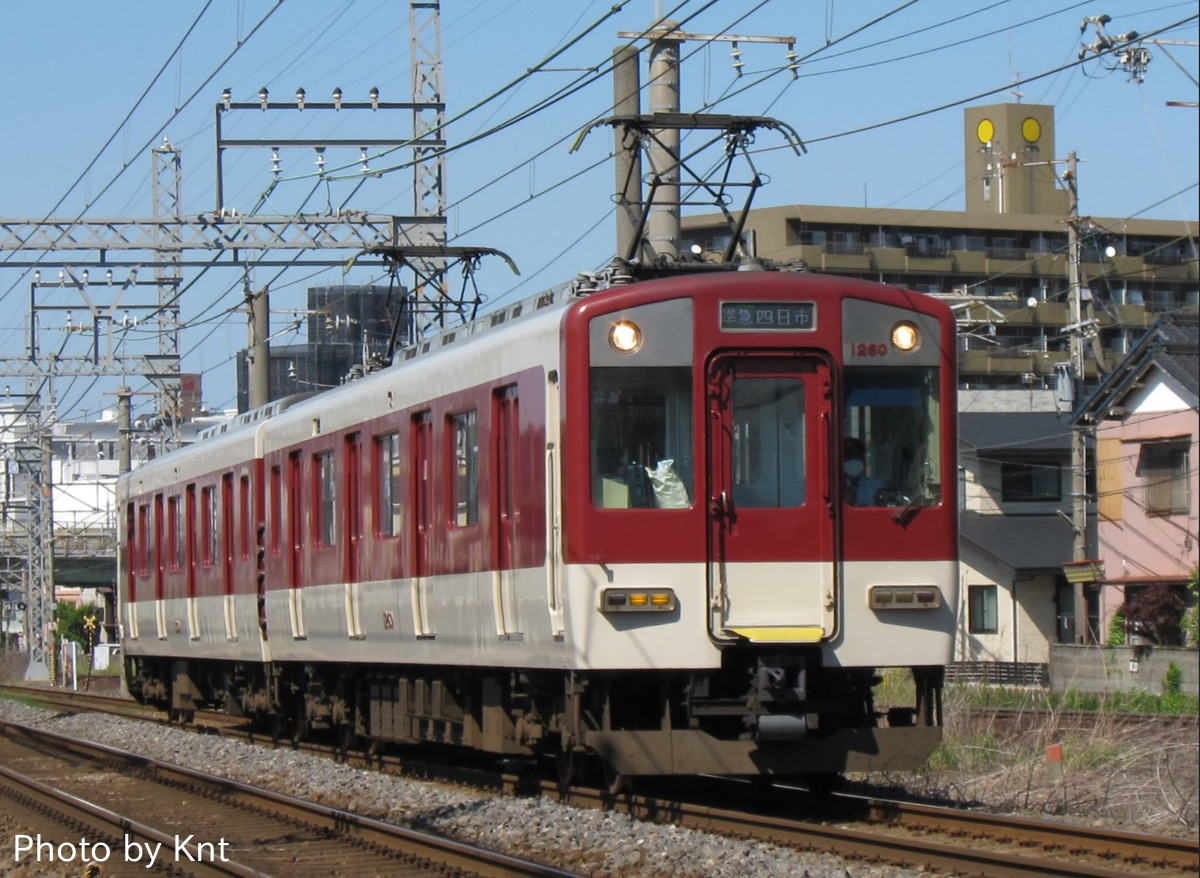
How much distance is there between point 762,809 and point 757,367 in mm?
2494

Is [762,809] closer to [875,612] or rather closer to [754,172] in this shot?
[875,612]

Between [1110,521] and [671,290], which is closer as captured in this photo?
[671,290]

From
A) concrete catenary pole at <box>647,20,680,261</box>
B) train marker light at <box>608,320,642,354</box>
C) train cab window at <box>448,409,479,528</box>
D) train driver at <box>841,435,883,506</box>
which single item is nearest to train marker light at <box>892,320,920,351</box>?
train driver at <box>841,435,883,506</box>

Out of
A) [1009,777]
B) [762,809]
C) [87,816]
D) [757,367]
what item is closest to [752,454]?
[757,367]

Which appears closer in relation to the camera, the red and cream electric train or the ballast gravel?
the ballast gravel

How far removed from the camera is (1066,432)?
37500 mm

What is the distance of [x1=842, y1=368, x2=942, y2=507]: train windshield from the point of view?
31.6 ft

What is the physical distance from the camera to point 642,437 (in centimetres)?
949

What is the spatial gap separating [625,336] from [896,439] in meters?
1.50

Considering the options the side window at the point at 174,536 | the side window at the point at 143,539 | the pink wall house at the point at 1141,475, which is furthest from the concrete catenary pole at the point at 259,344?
the pink wall house at the point at 1141,475

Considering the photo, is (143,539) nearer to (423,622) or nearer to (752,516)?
(423,622)

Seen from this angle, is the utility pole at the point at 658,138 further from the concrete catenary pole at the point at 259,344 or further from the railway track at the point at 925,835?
the concrete catenary pole at the point at 259,344

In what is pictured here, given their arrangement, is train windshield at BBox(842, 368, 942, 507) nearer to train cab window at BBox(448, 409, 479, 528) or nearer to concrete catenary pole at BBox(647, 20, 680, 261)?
train cab window at BBox(448, 409, 479, 528)

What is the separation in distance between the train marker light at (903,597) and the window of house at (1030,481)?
28276 millimetres
